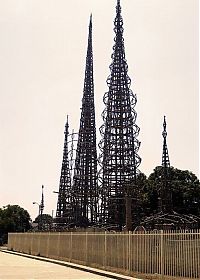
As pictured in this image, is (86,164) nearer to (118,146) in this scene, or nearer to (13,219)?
(118,146)

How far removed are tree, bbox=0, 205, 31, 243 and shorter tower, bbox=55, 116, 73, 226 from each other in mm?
21669

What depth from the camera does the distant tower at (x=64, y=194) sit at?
71875mm

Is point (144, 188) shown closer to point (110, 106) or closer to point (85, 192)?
point (85, 192)

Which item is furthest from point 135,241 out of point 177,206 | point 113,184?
point 177,206

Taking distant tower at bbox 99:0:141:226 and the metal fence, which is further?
distant tower at bbox 99:0:141:226

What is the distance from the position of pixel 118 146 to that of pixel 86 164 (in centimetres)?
1175

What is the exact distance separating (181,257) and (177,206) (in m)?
54.1

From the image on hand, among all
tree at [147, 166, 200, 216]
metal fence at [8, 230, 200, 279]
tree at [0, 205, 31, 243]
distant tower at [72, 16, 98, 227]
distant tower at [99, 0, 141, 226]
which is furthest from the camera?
tree at [0, 205, 31, 243]

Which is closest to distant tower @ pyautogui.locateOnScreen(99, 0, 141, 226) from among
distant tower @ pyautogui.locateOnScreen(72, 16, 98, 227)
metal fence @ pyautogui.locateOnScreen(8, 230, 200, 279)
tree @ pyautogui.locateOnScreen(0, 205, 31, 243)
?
distant tower @ pyautogui.locateOnScreen(72, 16, 98, 227)

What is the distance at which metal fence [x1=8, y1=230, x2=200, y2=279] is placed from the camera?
17.5 meters

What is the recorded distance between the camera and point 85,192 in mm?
67000

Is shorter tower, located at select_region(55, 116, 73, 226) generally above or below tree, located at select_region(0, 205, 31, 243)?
above

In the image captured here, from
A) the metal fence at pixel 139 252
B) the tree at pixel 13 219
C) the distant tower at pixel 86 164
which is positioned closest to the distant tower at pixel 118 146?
the distant tower at pixel 86 164

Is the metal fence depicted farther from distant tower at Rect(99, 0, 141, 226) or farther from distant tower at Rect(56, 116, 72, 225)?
distant tower at Rect(56, 116, 72, 225)
